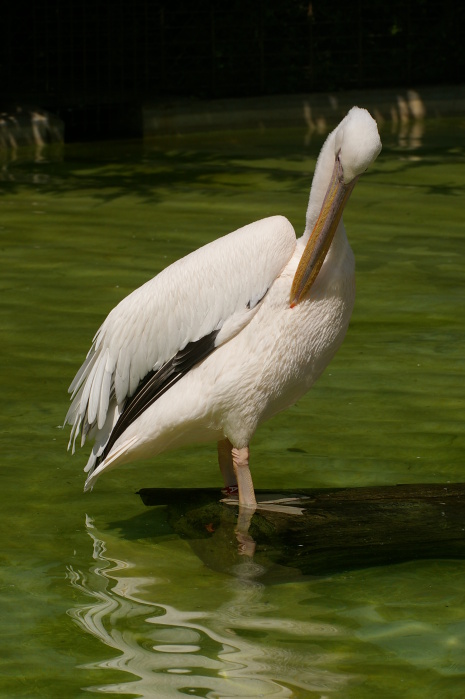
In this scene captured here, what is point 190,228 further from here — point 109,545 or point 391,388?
point 109,545

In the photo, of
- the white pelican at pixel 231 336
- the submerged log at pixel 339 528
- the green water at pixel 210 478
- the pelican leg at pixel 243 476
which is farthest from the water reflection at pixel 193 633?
the white pelican at pixel 231 336

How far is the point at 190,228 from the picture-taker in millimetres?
8438

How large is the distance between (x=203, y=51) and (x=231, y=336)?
422 inches

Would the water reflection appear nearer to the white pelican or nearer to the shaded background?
the white pelican

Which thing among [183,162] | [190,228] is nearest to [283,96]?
[183,162]

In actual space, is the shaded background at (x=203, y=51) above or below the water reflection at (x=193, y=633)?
above

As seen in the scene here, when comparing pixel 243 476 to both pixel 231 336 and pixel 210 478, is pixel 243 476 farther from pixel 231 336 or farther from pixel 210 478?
pixel 210 478

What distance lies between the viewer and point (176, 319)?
3844 millimetres

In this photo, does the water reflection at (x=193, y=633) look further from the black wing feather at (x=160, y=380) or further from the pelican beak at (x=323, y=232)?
the pelican beak at (x=323, y=232)

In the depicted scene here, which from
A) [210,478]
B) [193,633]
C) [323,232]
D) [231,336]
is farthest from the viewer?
[210,478]

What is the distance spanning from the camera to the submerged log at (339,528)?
3.77 meters

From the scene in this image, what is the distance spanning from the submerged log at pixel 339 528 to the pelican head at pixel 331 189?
72 cm

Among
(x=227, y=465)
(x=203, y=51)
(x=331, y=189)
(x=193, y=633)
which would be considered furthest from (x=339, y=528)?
(x=203, y=51)

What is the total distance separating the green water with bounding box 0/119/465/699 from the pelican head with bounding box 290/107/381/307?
932mm
